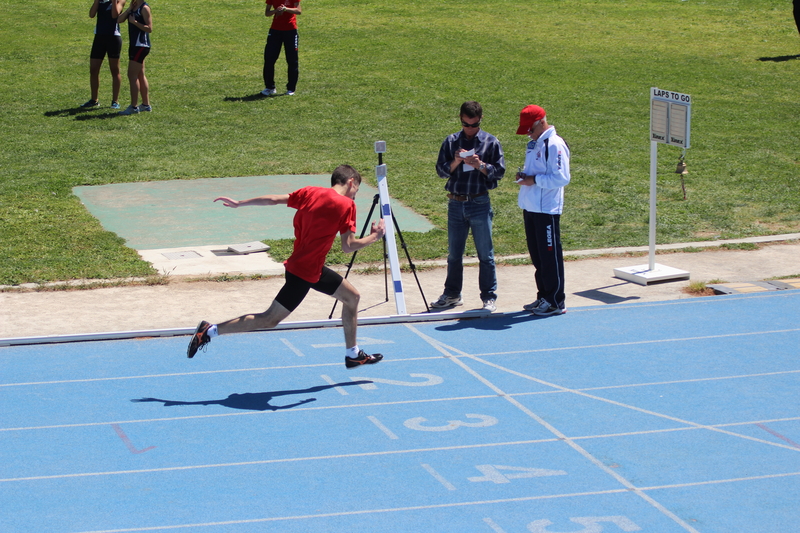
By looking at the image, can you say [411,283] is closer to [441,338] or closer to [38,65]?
[441,338]

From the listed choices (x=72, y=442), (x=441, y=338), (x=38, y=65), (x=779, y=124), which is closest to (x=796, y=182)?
(x=779, y=124)

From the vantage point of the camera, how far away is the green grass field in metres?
13.8

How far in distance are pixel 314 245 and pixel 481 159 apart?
99.1 inches

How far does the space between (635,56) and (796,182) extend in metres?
10.4

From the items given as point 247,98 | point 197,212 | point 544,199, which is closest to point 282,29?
point 247,98

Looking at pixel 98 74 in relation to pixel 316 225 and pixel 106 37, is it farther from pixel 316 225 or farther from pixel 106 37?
pixel 316 225

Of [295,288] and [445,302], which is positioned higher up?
[295,288]

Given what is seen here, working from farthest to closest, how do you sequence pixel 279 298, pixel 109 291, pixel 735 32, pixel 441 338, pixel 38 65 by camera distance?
pixel 735 32, pixel 38 65, pixel 109 291, pixel 441 338, pixel 279 298

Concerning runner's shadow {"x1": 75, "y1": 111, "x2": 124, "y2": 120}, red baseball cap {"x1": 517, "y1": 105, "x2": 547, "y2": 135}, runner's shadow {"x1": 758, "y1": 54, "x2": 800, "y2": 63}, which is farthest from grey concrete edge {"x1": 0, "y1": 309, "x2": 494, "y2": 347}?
runner's shadow {"x1": 758, "y1": 54, "x2": 800, "y2": 63}

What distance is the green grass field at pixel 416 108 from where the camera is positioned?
1375cm

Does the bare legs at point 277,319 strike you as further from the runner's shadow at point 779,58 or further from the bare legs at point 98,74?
the runner's shadow at point 779,58

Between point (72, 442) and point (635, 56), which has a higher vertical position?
point (635, 56)

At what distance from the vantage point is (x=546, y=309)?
32.4ft

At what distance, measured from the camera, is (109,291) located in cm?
1057
